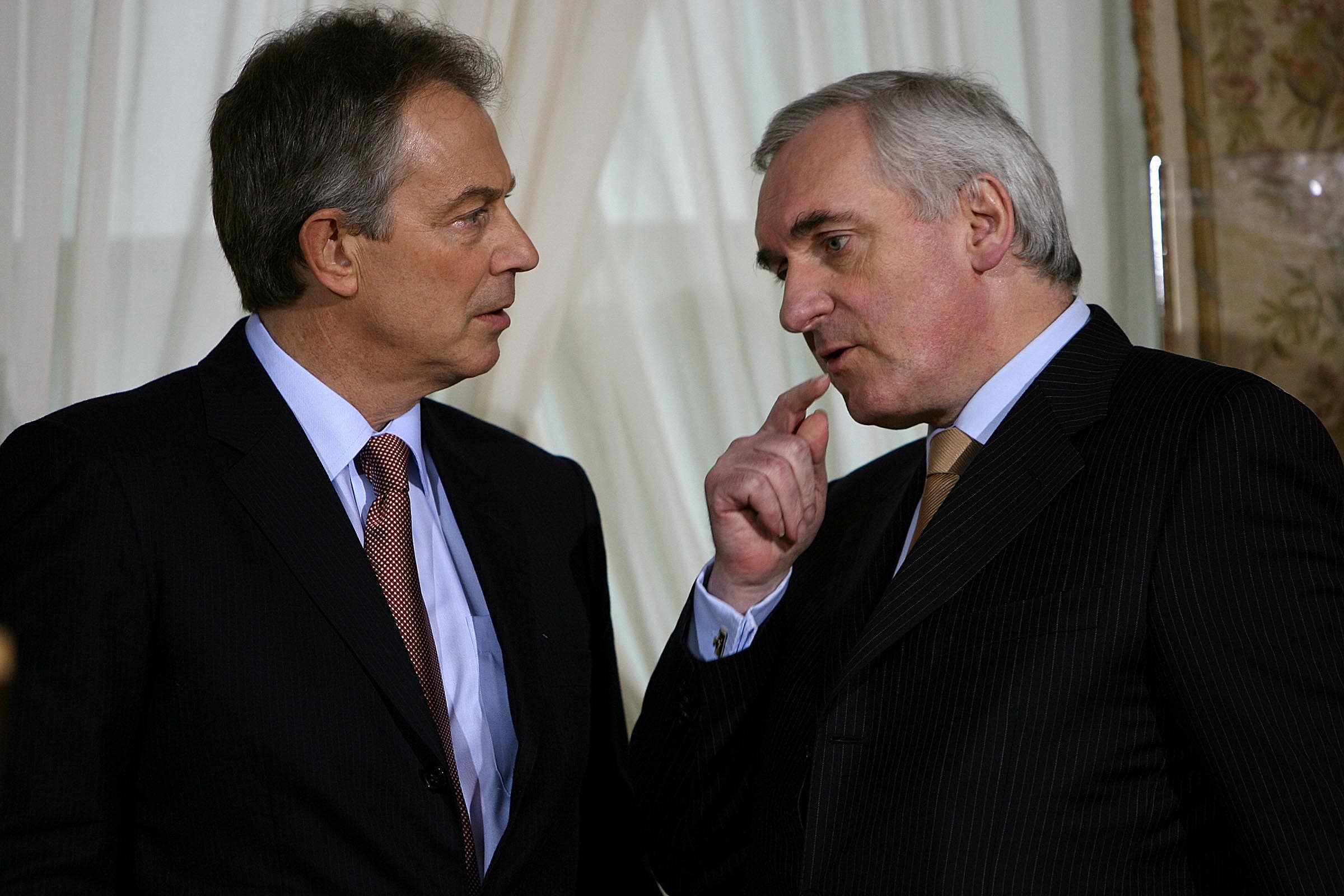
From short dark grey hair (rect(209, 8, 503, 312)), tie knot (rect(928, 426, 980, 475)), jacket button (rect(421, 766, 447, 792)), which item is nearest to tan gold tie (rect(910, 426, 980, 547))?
tie knot (rect(928, 426, 980, 475))

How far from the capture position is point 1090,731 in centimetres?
148

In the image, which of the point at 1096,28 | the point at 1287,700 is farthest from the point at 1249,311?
the point at 1287,700

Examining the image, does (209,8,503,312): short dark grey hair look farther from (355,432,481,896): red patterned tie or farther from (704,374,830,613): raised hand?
(704,374,830,613): raised hand

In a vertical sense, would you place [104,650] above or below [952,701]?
above

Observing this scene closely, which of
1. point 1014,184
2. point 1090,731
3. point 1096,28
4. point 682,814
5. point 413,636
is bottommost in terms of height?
point 682,814

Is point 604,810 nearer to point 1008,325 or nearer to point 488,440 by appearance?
point 488,440

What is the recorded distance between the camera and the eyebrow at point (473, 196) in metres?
1.84

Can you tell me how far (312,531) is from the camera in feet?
5.50

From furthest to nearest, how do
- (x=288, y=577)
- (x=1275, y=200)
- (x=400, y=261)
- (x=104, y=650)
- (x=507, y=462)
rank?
(x=1275, y=200) < (x=507, y=462) < (x=400, y=261) < (x=288, y=577) < (x=104, y=650)

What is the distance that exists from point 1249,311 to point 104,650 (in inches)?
94.0

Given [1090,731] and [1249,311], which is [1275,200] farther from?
[1090,731]

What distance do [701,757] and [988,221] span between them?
87 centimetres

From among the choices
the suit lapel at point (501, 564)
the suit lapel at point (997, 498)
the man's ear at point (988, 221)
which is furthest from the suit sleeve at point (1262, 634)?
the suit lapel at point (501, 564)

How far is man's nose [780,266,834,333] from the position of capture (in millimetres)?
1841
